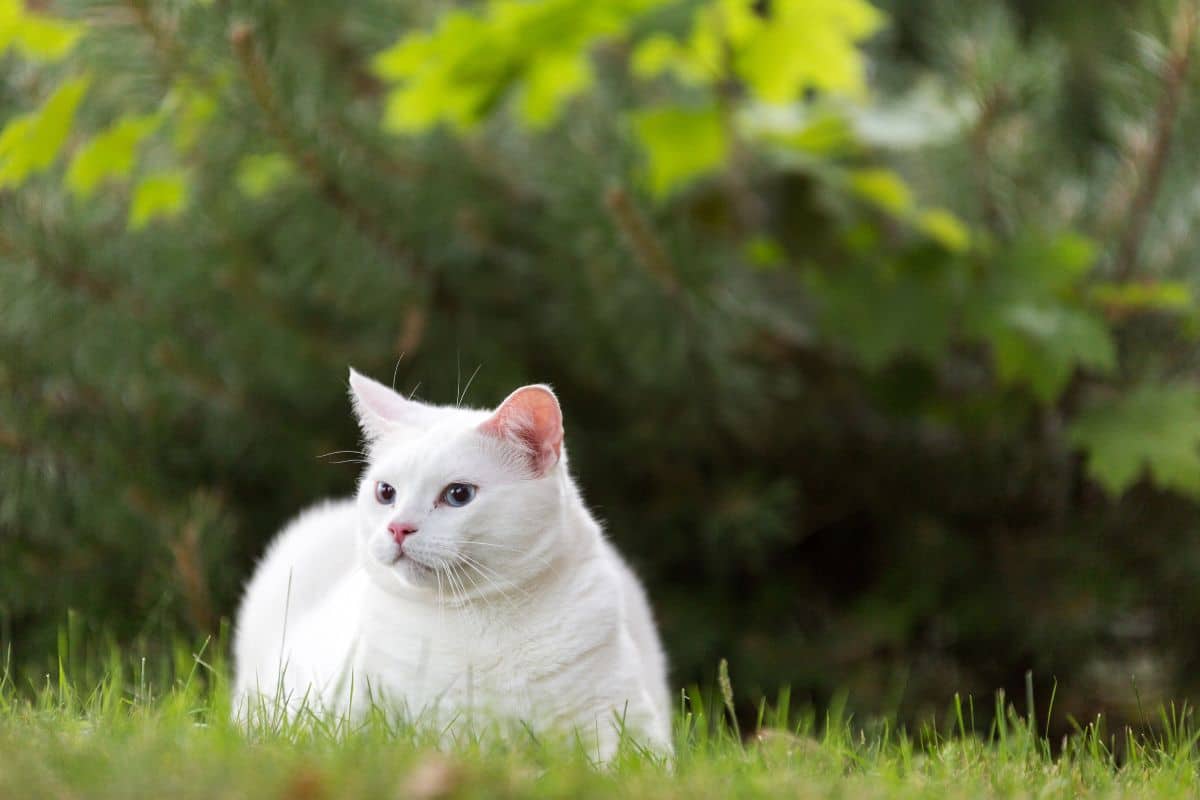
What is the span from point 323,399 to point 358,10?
77 cm

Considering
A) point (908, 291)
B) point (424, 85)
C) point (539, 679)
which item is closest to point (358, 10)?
point (424, 85)

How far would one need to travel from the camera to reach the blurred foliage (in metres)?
2.10

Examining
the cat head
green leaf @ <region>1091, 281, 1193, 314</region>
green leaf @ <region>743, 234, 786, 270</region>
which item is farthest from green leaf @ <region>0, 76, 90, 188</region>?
green leaf @ <region>1091, 281, 1193, 314</region>

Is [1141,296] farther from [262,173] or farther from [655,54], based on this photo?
[262,173]

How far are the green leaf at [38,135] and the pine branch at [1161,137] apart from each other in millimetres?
1915

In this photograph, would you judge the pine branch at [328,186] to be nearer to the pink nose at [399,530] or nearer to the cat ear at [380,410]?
the cat ear at [380,410]

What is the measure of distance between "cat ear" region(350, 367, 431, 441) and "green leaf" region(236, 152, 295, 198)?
64 centimetres

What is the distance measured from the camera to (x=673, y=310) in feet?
7.39

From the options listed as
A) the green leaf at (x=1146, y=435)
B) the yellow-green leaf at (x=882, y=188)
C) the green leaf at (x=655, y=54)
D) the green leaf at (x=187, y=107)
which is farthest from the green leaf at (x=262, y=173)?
the green leaf at (x=1146, y=435)

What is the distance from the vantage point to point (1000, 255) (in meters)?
2.32

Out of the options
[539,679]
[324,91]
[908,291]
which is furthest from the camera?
[908,291]

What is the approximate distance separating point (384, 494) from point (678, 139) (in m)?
1.00

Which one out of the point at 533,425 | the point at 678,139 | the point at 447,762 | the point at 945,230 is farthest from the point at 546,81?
the point at 447,762

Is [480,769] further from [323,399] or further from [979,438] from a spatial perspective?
[979,438]
